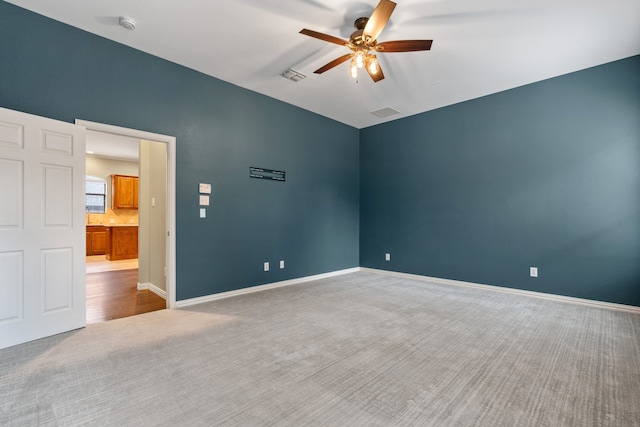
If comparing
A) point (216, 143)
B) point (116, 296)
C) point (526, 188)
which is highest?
point (216, 143)

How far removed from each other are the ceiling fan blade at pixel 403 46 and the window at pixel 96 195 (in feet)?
30.6

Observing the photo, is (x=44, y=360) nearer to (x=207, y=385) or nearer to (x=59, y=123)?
(x=207, y=385)

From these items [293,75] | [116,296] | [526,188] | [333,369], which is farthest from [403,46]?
[116,296]

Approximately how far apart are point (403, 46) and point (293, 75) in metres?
1.71

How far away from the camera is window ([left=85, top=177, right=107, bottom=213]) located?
335 inches

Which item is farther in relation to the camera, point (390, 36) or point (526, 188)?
point (526, 188)

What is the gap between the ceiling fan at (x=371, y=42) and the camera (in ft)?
7.70

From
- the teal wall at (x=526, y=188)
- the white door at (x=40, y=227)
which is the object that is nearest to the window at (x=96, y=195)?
the white door at (x=40, y=227)

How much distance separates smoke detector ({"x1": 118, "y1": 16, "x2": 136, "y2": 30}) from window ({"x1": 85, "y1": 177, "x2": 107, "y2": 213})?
745 centimetres

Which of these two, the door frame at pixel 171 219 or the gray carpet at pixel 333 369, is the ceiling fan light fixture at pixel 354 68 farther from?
the gray carpet at pixel 333 369

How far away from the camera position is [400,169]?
5660 millimetres

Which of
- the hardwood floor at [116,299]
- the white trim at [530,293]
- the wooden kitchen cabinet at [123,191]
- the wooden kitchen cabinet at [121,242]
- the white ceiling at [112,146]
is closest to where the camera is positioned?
the hardwood floor at [116,299]

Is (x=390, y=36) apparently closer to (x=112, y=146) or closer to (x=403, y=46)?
(x=403, y=46)

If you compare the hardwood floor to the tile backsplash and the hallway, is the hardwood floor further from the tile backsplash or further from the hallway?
the tile backsplash
